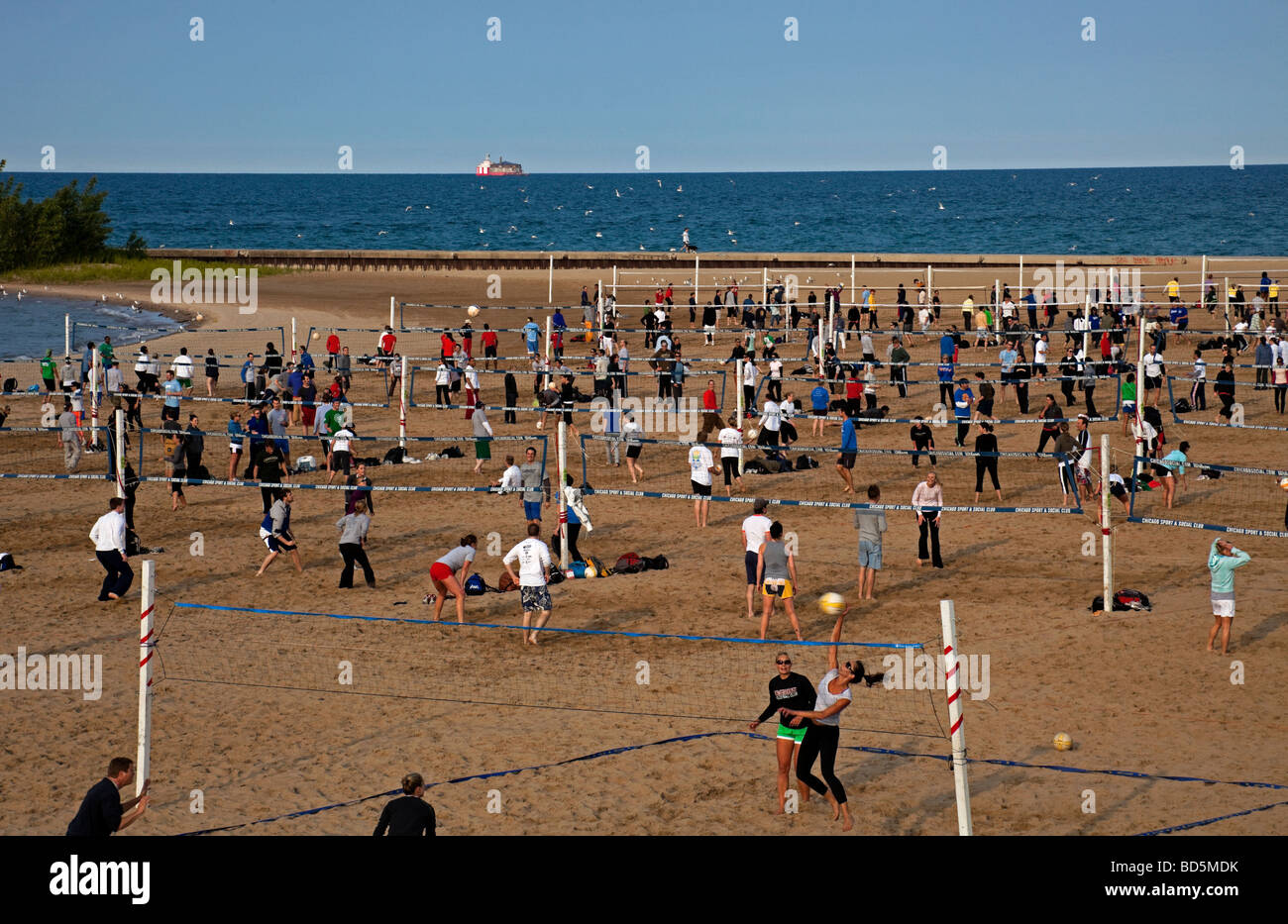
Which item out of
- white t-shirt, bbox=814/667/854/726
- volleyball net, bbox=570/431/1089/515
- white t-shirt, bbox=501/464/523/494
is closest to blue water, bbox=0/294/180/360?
volleyball net, bbox=570/431/1089/515

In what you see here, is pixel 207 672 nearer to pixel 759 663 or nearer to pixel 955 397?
pixel 759 663

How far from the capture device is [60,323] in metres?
55.0

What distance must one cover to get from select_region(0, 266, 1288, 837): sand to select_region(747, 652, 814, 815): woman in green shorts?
0.40 m

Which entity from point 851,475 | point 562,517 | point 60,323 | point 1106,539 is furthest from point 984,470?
point 60,323

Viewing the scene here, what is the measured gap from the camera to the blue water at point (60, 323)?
46688 mm

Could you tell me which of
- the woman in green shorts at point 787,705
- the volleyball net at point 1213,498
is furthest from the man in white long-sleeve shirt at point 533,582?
the volleyball net at point 1213,498

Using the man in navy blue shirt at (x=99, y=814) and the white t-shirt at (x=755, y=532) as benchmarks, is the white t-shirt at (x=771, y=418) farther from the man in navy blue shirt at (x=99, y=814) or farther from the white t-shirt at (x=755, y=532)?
the man in navy blue shirt at (x=99, y=814)

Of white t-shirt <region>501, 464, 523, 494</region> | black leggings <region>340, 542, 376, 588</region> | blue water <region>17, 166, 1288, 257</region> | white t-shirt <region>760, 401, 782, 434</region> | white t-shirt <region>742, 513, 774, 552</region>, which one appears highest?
blue water <region>17, 166, 1288, 257</region>

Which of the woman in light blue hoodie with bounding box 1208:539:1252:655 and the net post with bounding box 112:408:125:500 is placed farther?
the net post with bounding box 112:408:125:500

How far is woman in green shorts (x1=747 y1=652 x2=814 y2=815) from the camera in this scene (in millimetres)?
11031

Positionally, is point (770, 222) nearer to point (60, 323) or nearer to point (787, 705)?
point (60, 323)

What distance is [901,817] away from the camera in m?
11.0

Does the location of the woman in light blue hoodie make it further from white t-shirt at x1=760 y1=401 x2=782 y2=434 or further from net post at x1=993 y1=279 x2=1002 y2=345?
net post at x1=993 y1=279 x2=1002 y2=345
